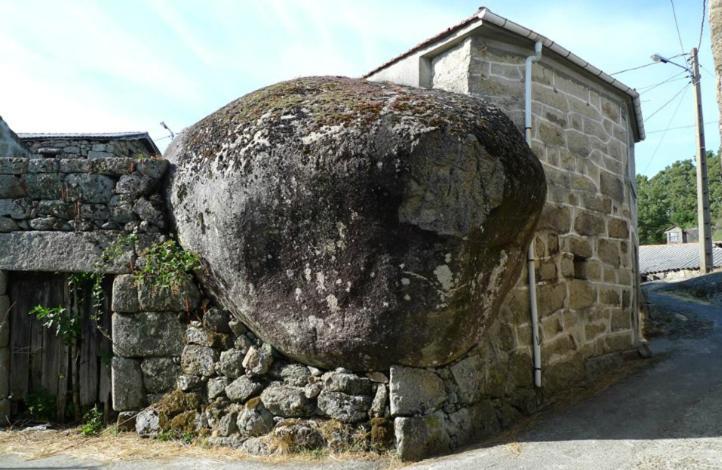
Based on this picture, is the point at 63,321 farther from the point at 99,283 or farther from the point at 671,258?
the point at 671,258

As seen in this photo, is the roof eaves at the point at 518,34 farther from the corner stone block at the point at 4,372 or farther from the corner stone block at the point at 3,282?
the corner stone block at the point at 4,372

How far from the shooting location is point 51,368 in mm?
4602

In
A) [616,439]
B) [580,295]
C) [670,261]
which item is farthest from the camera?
[670,261]

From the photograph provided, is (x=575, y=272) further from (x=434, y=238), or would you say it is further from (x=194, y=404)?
(x=194, y=404)

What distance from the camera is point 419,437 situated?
10.9ft

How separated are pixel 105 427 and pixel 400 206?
3.12 metres

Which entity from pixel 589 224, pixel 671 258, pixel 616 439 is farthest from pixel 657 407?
pixel 671 258

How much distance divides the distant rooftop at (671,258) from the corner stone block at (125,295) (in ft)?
53.2

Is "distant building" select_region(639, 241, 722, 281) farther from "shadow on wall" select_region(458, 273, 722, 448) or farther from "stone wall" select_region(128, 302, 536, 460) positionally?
"stone wall" select_region(128, 302, 536, 460)

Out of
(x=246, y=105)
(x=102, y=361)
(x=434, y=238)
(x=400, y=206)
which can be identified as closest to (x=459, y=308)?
(x=434, y=238)

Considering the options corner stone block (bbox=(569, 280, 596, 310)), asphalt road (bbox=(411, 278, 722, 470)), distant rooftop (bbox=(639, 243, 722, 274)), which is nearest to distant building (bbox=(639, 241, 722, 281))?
distant rooftop (bbox=(639, 243, 722, 274))

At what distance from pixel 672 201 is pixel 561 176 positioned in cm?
4005

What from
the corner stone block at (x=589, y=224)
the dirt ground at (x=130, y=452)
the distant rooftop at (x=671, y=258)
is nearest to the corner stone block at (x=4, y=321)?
the dirt ground at (x=130, y=452)

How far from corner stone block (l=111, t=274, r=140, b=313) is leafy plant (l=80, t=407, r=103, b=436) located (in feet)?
3.09
